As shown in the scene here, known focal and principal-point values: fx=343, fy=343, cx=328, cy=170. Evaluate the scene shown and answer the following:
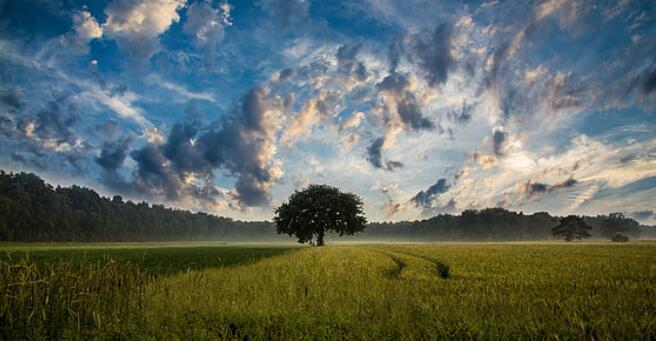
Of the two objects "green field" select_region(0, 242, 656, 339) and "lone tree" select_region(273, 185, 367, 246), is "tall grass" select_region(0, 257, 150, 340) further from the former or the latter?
"lone tree" select_region(273, 185, 367, 246)

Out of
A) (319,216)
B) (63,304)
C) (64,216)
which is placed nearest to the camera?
(63,304)

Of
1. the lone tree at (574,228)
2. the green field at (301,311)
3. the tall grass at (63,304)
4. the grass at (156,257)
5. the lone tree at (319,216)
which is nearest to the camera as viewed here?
the green field at (301,311)

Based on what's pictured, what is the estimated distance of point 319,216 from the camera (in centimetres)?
6994

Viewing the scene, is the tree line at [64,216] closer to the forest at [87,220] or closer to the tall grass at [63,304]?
the forest at [87,220]

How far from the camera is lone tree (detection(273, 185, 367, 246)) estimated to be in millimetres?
69688

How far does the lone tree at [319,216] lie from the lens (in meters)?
69.7

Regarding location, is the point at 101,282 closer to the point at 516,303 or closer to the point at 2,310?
the point at 2,310

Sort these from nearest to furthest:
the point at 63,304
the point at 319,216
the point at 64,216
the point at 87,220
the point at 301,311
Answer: the point at 63,304 → the point at 301,311 → the point at 319,216 → the point at 64,216 → the point at 87,220

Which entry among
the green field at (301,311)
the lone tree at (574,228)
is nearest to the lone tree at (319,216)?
the green field at (301,311)

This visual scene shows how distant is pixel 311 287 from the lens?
10.7 m

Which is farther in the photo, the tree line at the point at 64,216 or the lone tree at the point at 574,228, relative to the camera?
the lone tree at the point at 574,228

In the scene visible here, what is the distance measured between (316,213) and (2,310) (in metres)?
64.0

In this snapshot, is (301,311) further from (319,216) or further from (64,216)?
(64,216)

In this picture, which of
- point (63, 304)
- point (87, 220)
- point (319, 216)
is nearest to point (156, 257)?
point (63, 304)
